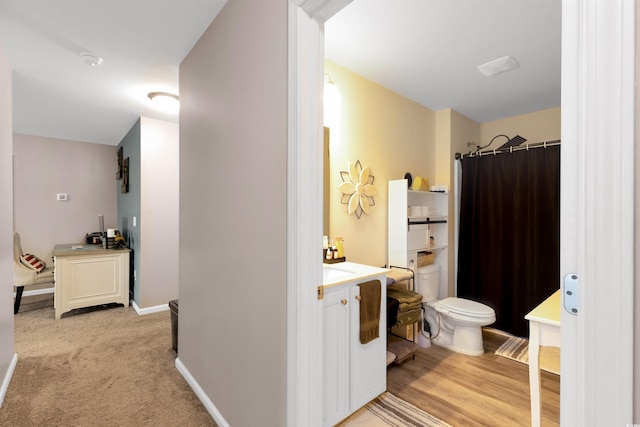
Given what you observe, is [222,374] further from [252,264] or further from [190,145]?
[190,145]

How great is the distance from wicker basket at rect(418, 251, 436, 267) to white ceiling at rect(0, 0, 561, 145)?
5.31 ft

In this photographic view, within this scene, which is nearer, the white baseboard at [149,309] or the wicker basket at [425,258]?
the wicker basket at [425,258]

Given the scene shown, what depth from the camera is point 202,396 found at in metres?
1.91

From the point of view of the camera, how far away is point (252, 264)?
1.43m

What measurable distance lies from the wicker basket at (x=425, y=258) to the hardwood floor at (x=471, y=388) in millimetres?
837

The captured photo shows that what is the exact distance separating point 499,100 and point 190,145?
3027mm

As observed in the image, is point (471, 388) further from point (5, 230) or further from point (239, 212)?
point (5, 230)

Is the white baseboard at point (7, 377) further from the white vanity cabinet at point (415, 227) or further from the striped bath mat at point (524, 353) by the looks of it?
the striped bath mat at point (524, 353)

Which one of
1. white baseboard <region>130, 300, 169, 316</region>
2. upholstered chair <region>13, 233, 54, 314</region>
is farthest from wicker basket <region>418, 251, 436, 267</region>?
upholstered chair <region>13, 233, 54, 314</region>

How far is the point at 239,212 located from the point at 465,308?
220cm

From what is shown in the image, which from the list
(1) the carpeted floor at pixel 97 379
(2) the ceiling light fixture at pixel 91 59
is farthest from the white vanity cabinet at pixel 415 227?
(2) the ceiling light fixture at pixel 91 59

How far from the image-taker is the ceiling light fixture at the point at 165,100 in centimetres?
282

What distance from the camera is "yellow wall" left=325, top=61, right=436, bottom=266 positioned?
2.44 meters

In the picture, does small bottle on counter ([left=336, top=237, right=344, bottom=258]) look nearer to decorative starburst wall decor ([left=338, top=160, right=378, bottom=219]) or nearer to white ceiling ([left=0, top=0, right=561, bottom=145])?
decorative starburst wall decor ([left=338, top=160, right=378, bottom=219])
